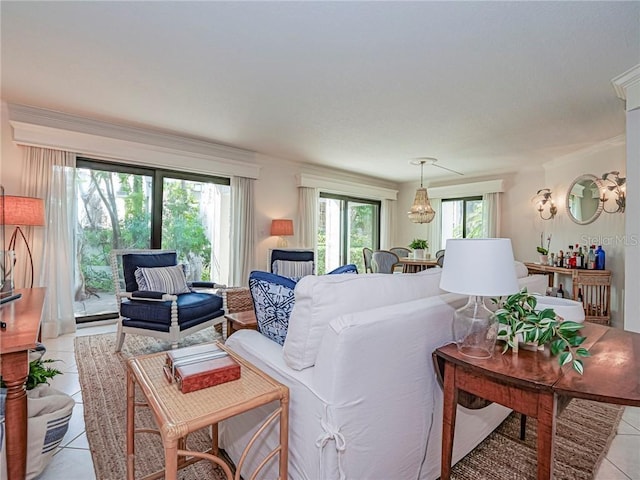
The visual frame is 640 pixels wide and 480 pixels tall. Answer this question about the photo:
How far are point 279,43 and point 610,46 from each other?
2161mm

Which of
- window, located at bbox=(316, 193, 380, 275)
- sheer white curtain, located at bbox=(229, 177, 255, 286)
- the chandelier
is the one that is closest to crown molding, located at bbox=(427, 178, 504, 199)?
window, located at bbox=(316, 193, 380, 275)

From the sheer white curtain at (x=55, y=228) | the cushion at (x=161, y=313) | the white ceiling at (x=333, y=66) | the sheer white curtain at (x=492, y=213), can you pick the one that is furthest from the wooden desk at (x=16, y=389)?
the sheer white curtain at (x=492, y=213)

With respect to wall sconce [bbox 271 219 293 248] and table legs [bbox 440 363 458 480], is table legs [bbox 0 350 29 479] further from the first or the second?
wall sconce [bbox 271 219 293 248]

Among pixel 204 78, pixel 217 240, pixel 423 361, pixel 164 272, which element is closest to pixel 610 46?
pixel 423 361

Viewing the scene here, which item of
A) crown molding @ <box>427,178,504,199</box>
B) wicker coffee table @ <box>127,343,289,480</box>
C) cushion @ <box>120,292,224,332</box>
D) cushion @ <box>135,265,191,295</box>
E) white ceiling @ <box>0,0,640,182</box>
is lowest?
cushion @ <box>120,292,224,332</box>

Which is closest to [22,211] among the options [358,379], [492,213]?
[358,379]

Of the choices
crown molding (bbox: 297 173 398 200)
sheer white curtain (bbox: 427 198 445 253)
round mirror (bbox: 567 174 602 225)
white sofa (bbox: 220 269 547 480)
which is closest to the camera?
white sofa (bbox: 220 269 547 480)

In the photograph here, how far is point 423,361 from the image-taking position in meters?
1.38

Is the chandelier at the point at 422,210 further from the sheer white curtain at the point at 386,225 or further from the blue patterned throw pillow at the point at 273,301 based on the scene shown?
the blue patterned throw pillow at the point at 273,301

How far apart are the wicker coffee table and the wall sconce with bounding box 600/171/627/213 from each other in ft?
15.3

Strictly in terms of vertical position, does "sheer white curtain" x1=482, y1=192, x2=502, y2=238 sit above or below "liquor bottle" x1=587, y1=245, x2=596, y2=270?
above

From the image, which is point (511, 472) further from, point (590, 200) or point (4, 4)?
point (590, 200)

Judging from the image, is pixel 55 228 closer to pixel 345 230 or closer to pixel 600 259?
pixel 345 230

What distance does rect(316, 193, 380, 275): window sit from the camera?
6355mm
